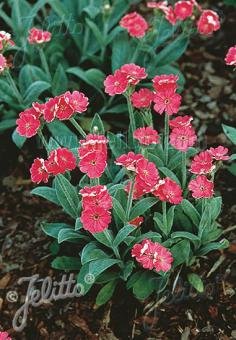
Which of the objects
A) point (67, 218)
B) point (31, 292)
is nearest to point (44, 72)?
point (67, 218)

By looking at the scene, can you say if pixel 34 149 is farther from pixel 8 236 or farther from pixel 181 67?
pixel 181 67

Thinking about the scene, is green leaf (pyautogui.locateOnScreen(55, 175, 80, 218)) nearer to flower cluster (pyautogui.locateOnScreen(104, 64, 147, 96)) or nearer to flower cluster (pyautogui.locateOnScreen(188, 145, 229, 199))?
flower cluster (pyautogui.locateOnScreen(104, 64, 147, 96))

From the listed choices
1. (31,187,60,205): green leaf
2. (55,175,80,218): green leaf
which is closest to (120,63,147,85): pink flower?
(55,175,80,218): green leaf

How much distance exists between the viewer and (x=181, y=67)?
4316 mm

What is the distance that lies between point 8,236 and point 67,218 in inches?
14.4

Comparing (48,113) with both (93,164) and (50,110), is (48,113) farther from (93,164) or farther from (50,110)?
(93,164)

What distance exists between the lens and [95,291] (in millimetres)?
3012

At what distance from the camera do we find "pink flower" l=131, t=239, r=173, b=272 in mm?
2564

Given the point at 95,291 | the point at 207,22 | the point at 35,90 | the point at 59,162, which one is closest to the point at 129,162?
the point at 59,162

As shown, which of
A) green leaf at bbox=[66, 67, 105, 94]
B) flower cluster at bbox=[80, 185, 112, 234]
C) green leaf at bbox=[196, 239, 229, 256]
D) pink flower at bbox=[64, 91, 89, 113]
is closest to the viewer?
flower cluster at bbox=[80, 185, 112, 234]

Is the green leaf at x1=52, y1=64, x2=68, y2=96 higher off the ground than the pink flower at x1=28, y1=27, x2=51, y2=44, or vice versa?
the pink flower at x1=28, y1=27, x2=51, y2=44

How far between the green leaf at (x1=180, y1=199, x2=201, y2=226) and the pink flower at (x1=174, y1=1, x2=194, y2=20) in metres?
1.31

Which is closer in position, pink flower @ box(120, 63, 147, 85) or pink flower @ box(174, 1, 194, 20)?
pink flower @ box(120, 63, 147, 85)

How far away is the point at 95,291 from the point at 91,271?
42 centimetres
